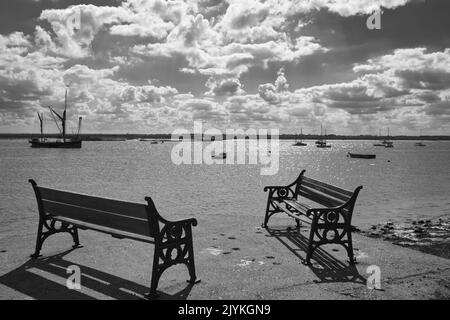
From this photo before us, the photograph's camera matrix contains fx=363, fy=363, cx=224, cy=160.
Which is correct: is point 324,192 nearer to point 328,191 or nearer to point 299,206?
point 328,191

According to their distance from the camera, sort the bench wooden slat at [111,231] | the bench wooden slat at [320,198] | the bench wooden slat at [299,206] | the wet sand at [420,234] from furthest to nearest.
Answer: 1. the wet sand at [420,234]
2. the bench wooden slat at [299,206]
3. the bench wooden slat at [320,198]
4. the bench wooden slat at [111,231]

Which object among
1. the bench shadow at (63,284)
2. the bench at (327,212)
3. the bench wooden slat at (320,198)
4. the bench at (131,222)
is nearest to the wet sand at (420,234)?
the bench at (327,212)

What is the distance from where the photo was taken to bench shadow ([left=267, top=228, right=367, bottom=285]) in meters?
5.13

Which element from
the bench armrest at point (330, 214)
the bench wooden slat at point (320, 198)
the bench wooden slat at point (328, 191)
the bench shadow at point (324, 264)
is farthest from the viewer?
the bench wooden slat at point (320, 198)

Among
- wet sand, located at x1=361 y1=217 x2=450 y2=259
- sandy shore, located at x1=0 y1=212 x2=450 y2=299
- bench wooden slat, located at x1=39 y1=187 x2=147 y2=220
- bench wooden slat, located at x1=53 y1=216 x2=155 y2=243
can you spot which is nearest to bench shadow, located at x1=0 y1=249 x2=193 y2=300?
sandy shore, located at x1=0 y1=212 x2=450 y2=299

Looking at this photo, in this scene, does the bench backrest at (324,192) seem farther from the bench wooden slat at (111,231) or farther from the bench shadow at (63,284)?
the bench wooden slat at (111,231)

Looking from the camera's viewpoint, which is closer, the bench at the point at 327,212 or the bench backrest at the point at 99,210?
the bench backrest at the point at 99,210

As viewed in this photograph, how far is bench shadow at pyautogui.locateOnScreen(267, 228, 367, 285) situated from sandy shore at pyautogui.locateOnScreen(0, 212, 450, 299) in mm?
14

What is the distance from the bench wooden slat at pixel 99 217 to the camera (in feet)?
15.3

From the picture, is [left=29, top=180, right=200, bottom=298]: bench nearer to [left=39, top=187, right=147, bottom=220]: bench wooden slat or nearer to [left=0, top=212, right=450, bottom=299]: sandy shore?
[left=39, top=187, right=147, bottom=220]: bench wooden slat

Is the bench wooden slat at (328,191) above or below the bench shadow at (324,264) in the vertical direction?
above

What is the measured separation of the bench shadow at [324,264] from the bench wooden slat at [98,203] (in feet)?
8.74

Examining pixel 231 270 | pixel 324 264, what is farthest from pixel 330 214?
pixel 231 270
